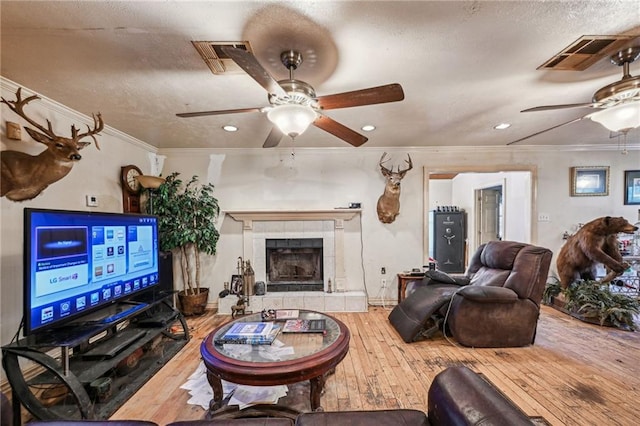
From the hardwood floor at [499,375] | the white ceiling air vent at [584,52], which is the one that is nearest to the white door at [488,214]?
the hardwood floor at [499,375]

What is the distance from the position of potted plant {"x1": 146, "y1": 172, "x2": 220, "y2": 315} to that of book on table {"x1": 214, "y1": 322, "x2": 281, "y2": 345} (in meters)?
1.74

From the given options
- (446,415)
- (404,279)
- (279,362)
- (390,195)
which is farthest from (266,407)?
(390,195)

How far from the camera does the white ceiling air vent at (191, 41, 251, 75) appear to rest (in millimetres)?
1577

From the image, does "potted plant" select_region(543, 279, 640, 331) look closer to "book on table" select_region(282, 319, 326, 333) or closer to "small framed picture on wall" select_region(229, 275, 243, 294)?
"book on table" select_region(282, 319, 326, 333)

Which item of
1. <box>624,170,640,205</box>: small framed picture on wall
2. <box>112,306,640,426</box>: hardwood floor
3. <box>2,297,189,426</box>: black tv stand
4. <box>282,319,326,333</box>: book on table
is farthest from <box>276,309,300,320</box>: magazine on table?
<box>624,170,640,205</box>: small framed picture on wall

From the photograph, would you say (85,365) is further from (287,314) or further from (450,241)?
(450,241)

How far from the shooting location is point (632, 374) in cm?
218

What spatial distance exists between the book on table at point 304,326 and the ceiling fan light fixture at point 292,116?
1.45 meters

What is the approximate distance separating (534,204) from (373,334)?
318 cm

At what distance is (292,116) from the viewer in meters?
1.70

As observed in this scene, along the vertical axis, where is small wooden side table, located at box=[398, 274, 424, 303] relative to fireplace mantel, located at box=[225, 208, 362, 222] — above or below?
below

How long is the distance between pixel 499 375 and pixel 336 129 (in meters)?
2.38

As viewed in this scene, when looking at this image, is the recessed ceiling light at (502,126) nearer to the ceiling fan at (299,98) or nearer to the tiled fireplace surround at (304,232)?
the tiled fireplace surround at (304,232)

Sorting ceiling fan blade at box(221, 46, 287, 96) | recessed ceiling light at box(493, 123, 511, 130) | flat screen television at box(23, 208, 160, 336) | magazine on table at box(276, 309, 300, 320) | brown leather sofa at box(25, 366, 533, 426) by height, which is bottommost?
magazine on table at box(276, 309, 300, 320)
